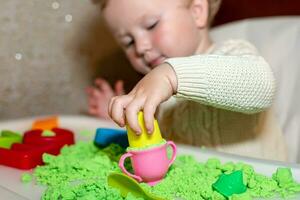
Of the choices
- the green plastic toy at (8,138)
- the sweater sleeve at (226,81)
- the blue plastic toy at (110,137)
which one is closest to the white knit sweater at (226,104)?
the sweater sleeve at (226,81)

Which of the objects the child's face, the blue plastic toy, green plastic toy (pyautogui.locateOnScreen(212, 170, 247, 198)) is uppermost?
the child's face

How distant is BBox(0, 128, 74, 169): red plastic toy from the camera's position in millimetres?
718

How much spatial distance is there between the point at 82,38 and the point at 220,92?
470 mm

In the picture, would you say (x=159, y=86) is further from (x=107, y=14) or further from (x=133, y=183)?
(x=107, y=14)

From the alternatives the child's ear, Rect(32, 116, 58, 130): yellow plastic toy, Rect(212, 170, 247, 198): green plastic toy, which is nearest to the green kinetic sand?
Rect(212, 170, 247, 198): green plastic toy

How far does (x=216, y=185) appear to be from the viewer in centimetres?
56

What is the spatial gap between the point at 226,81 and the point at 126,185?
20cm

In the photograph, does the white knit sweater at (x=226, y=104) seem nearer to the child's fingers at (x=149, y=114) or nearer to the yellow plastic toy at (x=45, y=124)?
the child's fingers at (x=149, y=114)

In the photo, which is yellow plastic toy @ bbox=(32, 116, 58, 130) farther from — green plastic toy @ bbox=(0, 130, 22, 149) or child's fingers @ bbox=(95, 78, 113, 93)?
child's fingers @ bbox=(95, 78, 113, 93)

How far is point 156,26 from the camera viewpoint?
869 millimetres

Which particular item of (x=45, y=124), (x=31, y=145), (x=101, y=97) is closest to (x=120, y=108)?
(x=31, y=145)

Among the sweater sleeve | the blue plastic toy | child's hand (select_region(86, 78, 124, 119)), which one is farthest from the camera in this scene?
child's hand (select_region(86, 78, 124, 119))

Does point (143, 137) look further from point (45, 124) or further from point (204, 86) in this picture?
point (45, 124)

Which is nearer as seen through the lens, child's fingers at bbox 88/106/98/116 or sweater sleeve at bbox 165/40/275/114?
sweater sleeve at bbox 165/40/275/114
